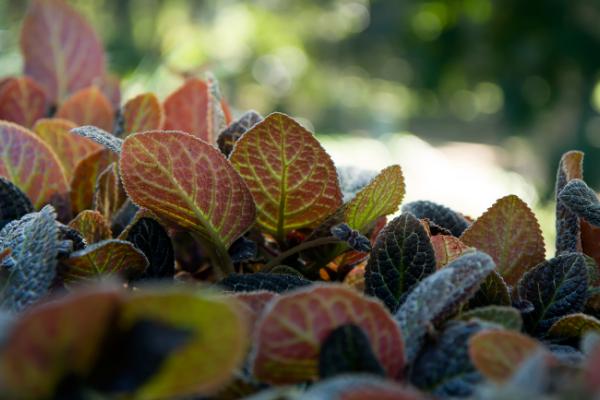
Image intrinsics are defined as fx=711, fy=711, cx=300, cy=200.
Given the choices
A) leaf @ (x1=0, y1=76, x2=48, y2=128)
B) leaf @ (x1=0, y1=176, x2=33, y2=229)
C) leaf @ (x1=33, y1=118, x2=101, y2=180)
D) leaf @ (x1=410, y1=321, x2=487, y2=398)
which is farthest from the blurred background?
leaf @ (x1=410, y1=321, x2=487, y2=398)

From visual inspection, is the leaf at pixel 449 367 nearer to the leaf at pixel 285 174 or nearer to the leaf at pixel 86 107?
the leaf at pixel 285 174

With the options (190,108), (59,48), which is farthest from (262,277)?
(59,48)

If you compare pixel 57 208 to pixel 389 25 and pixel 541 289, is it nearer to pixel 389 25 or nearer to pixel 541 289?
pixel 541 289

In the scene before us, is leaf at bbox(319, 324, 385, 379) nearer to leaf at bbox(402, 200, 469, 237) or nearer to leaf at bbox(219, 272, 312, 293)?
leaf at bbox(219, 272, 312, 293)

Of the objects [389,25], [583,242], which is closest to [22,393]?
[583,242]

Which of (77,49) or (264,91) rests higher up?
(77,49)

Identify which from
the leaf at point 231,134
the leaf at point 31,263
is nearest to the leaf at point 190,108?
the leaf at point 231,134

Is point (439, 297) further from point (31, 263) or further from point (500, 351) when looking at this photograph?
point (31, 263)
